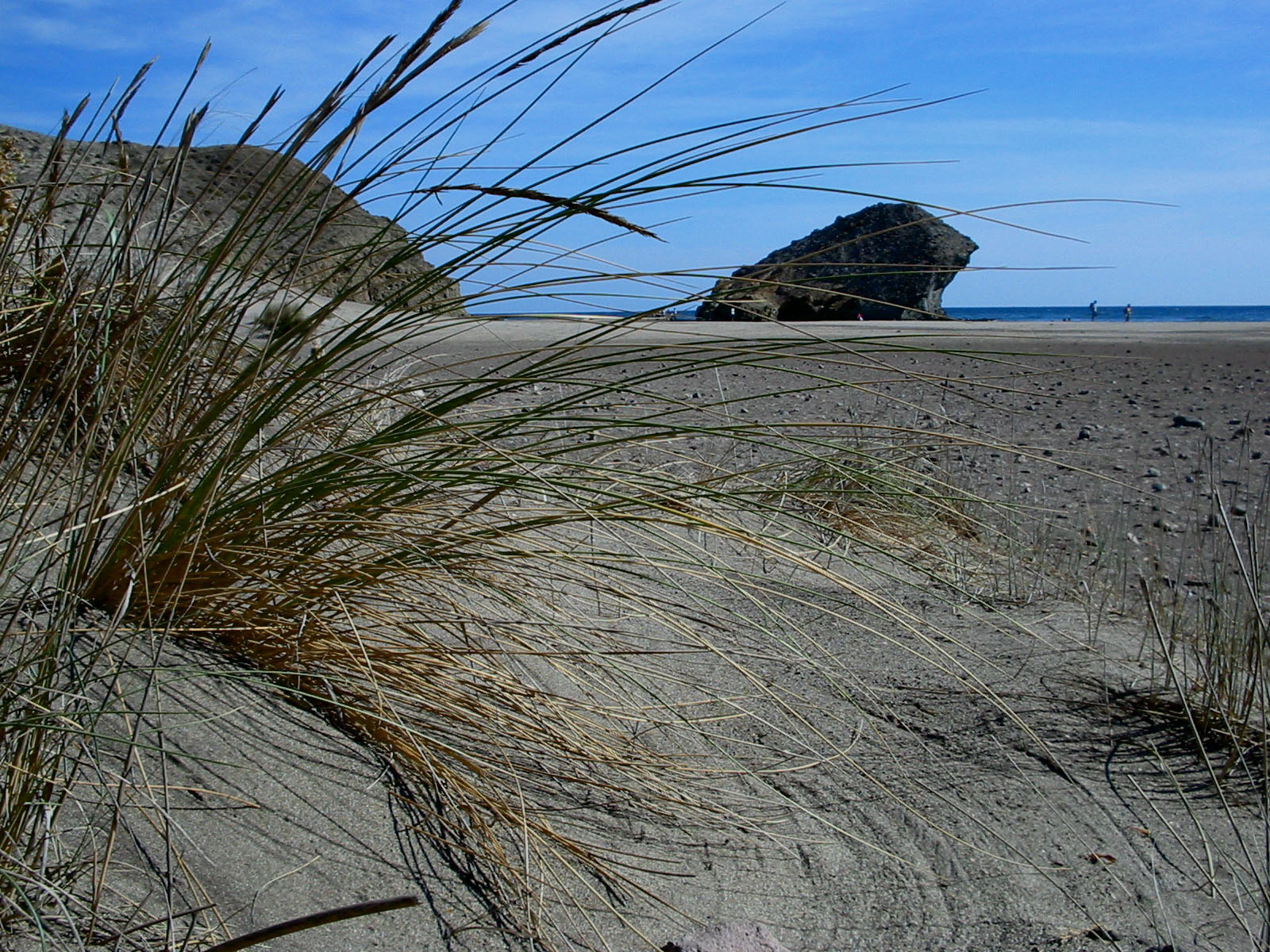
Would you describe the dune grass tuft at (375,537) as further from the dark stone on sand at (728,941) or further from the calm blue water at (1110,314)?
the calm blue water at (1110,314)

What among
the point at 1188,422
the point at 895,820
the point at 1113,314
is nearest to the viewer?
the point at 895,820

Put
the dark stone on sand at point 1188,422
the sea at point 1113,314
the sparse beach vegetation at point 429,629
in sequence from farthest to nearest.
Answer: the sea at point 1113,314 < the dark stone on sand at point 1188,422 < the sparse beach vegetation at point 429,629

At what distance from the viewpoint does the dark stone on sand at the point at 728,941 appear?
1266mm

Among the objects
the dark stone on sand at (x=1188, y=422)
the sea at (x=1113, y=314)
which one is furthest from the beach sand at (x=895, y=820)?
the sea at (x=1113, y=314)

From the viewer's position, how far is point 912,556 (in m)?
2.99

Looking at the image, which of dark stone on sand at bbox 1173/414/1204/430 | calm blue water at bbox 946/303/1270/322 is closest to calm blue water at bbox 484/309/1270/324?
calm blue water at bbox 946/303/1270/322

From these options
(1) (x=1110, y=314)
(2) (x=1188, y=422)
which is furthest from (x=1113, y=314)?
(2) (x=1188, y=422)

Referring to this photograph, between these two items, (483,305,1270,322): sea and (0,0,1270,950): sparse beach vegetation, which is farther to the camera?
(483,305,1270,322): sea

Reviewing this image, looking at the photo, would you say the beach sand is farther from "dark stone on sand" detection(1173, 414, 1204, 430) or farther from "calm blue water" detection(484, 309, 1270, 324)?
"calm blue water" detection(484, 309, 1270, 324)

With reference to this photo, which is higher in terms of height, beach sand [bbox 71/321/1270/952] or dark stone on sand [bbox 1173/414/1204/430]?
dark stone on sand [bbox 1173/414/1204/430]

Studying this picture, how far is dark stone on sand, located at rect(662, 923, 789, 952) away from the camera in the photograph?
127 centimetres

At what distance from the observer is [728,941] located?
128cm

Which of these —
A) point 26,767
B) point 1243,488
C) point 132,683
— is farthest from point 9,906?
point 1243,488

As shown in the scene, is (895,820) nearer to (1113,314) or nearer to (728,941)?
(728,941)
